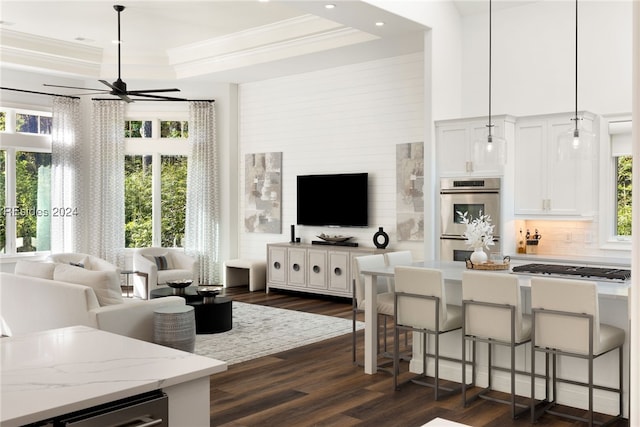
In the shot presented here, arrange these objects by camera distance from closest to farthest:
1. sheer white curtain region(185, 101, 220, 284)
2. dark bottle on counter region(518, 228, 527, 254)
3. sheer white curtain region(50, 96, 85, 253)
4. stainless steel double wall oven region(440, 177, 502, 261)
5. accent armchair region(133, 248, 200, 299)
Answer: stainless steel double wall oven region(440, 177, 502, 261) < dark bottle on counter region(518, 228, 527, 254) < accent armchair region(133, 248, 200, 299) < sheer white curtain region(50, 96, 85, 253) < sheer white curtain region(185, 101, 220, 284)

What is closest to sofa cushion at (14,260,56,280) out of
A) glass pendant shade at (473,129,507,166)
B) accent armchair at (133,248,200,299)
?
accent armchair at (133,248,200,299)

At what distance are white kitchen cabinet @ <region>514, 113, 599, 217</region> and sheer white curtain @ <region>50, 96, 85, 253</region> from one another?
22.5 ft

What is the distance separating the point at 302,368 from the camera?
5.22m

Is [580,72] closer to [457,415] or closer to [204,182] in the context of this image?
[457,415]

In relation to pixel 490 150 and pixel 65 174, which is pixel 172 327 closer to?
pixel 490 150

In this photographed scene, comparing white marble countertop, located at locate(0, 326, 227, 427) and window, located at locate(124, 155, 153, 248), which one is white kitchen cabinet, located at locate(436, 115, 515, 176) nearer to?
white marble countertop, located at locate(0, 326, 227, 427)

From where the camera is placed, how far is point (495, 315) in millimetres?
4105

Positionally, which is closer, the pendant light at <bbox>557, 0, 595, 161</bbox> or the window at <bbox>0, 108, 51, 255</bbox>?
the pendant light at <bbox>557, 0, 595, 161</bbox>

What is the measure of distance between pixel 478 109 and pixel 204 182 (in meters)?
4.90

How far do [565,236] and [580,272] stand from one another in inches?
82.8

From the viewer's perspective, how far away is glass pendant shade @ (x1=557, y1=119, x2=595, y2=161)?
171 inches

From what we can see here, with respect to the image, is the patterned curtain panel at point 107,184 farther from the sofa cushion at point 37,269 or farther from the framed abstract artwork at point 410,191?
the framed abstract artwork at point 410,191

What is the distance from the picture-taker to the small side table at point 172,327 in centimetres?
497

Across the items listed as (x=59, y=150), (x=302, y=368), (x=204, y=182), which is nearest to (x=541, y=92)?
(x=302, y=368)
